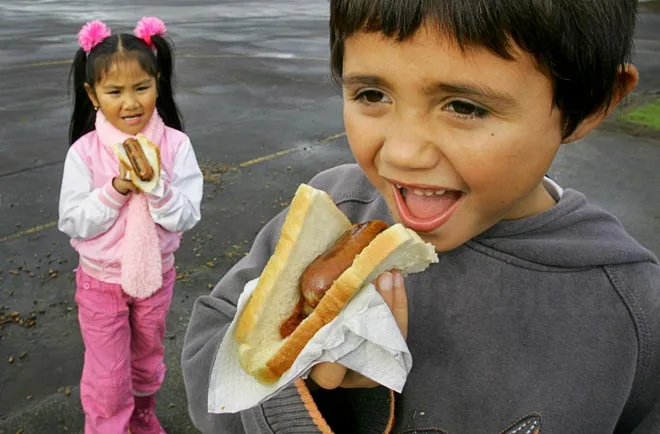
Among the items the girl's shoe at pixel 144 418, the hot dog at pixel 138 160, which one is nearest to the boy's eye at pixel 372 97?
the hot dog at pixel 138 160

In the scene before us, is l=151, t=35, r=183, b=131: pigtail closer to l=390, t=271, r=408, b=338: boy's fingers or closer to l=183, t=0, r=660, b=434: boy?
l=183, t=0, r=660, b=434: boy

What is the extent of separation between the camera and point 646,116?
10.1 meters

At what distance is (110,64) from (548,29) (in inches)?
105

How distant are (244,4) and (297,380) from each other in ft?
79.1

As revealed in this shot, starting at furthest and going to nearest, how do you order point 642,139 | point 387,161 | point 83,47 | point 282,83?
point 282,83, point 642,139, point 83,47, point 387,161

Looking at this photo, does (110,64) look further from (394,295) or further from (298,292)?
(394,295)

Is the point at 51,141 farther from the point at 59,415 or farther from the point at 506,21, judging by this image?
the point at 506,21

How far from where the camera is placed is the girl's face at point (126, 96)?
340 cm

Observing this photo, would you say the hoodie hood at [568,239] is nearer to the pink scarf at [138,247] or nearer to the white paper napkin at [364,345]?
the white paper napkin at [364,345]

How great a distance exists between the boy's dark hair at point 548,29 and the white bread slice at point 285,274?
44cm

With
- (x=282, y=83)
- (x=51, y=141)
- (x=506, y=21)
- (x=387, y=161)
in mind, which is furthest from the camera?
(x=282, y=83)

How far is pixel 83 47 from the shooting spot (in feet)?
11.9

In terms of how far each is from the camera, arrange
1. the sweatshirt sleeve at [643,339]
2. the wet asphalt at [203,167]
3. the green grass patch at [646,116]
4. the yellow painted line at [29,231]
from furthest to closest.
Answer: the green grass patch at [646,116], the yellow painted line at [29,231], the wet asphalt at [203,167], the sweatshirt sleeve at [643,339]

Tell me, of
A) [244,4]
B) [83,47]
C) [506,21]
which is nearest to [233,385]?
[506,21]
